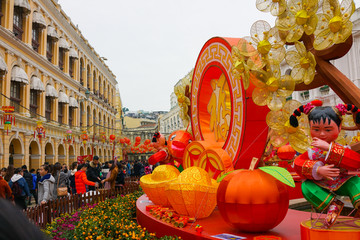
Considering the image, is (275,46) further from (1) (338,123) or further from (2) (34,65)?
(2) (34,65)

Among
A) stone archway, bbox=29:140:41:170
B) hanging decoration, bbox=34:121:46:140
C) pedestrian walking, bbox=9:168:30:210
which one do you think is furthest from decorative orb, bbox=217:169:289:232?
stone archway, bbox=29:140:41:170

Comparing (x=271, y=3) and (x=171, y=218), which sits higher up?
(x=271, y=3)

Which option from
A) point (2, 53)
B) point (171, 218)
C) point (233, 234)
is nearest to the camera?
point (233, 234)

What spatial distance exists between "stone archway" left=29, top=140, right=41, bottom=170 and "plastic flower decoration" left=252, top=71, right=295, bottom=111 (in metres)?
18.7

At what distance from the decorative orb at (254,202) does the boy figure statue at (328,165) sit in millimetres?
517

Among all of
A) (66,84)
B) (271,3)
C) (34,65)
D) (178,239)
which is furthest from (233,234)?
(66,84)

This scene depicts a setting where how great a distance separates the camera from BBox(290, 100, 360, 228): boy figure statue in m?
2.91

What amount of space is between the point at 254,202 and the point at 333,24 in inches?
81.4

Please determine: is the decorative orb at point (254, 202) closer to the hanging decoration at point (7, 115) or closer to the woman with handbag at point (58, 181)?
the woman with handbag at point (58, 181)

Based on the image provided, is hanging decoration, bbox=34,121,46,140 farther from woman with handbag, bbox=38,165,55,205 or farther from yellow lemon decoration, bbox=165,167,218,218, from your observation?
yellow lemon decoration, bbox=165,167,218,218

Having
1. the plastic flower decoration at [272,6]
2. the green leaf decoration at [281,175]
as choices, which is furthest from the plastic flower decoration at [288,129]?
the plastic flower decoration at [272,6]

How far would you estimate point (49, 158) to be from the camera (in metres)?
22.5

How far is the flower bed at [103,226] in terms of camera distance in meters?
4.58

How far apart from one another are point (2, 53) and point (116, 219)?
554 inches
